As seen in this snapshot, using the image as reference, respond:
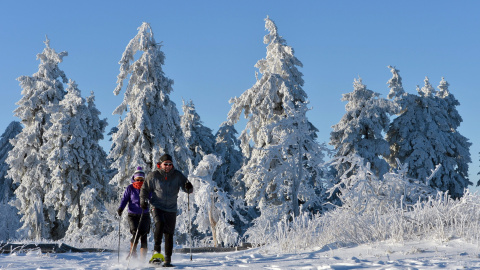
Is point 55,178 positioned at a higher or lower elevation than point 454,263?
higher

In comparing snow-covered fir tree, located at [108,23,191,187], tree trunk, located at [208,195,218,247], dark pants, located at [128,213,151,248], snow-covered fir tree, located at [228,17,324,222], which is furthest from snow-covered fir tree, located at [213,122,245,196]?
dark pants, located at [128,213,151,248]

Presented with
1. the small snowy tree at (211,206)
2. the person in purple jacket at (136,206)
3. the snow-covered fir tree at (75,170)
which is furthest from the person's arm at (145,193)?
the snow-covered fir tree at (75,170)

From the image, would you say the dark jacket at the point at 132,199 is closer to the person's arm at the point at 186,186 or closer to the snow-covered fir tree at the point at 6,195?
the person's arm at the point at 186,186

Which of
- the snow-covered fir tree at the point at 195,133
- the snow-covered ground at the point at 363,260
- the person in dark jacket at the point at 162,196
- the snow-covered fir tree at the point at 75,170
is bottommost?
the snow-covered ground at the point at 363,260

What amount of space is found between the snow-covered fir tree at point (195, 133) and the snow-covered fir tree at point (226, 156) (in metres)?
0.84

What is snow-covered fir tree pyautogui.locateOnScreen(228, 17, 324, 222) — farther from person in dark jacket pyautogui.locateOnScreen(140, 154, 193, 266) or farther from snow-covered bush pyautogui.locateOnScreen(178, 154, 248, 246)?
person in dark jacket pyautogui.locateOnScreen(140, 154, 193, 266)

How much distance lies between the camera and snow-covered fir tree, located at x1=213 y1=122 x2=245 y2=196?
34.8m

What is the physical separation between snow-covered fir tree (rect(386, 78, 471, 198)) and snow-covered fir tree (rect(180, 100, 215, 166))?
13.4 metres

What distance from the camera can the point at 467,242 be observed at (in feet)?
24.3

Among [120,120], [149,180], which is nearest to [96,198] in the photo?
[120,120]

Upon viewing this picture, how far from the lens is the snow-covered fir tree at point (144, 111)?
24266mm

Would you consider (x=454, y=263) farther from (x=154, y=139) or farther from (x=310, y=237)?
(x=154, y=139)

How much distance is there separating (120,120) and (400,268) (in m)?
22.7

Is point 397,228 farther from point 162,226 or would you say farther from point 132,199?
point 132,199
